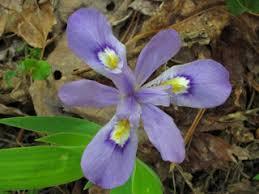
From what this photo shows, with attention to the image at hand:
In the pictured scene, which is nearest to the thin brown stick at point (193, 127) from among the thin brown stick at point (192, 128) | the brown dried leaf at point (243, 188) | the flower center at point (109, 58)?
the thin brown stick at point (192, 128)

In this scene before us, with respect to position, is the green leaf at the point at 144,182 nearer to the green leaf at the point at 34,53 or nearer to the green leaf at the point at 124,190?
the green leaf at the point at 124,190

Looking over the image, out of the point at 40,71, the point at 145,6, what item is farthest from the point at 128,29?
the point at 40,71

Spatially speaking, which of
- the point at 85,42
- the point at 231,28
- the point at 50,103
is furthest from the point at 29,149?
the point at 231,28

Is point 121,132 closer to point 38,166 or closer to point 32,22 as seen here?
point 38,166

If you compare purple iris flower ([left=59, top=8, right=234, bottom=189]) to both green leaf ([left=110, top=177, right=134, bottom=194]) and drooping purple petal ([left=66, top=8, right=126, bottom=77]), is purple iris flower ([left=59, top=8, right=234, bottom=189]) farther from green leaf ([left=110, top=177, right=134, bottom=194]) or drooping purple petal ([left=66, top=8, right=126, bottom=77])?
green leaf ([left=110, top=177, right=134, bottom=194])

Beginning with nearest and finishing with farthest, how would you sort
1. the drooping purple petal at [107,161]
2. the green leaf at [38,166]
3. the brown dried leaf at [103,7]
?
1. the drooping purple petal at [107,161]
2. the green leaf at [38,166]
3. the brown dried leaf at [103,7]

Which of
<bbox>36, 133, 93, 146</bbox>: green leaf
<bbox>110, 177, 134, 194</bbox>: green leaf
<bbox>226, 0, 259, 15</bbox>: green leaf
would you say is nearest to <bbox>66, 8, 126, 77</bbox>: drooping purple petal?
<bbox>36, 133, 93, 146</bbox>: green leaf

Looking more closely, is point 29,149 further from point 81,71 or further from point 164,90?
point 81,71
